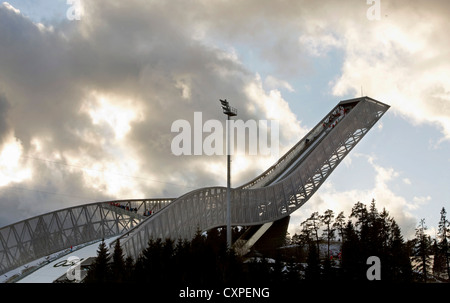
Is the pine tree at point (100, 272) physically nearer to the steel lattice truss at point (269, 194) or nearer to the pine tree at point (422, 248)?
the steel lattice truss at point (269, 194)

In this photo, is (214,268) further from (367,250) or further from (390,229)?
(390,229)

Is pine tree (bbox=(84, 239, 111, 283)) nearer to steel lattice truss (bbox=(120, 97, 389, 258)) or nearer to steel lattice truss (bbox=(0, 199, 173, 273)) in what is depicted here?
steel lattice truss (bbox=(120, 97, 389, 258))

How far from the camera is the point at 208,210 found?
54.8m

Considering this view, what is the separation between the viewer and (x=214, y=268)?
126 ft

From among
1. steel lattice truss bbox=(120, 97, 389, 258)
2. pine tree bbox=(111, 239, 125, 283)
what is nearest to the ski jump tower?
steel lattice truss bbox=(120, 97, 389, 258)

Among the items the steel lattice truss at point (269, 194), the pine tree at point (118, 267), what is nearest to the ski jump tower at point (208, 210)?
the steel lattice truss at point (269, 194)

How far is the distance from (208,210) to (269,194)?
48.5ft

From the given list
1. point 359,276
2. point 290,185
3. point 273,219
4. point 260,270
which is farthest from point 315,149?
point 260,270

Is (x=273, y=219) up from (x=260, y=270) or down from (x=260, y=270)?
up

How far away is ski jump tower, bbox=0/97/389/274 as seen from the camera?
1907 inches

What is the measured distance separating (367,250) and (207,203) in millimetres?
19183

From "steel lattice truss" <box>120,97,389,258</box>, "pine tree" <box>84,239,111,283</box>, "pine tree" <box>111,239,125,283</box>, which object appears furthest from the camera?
"steel lattice truss" <box>120,97,389,258</box>

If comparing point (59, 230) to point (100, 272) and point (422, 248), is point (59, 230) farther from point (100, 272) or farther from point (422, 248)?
point (422, 248)
